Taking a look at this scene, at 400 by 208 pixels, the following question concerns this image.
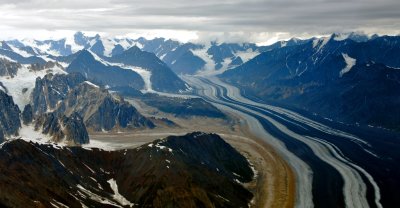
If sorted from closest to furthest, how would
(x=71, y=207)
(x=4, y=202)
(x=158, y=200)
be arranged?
(x=4, y=202)
(x=71, y=207)
(x=158, y=200)

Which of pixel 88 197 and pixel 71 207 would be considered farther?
pixel 88 197

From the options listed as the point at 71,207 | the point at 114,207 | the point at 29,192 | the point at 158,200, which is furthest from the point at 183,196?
the point at 29,192

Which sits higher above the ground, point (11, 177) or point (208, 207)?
point (11, 177)

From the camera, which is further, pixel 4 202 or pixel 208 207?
pixel 208 207

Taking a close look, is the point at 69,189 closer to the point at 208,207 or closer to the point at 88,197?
the point at 88,197

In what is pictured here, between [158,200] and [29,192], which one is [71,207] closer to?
[29,192]

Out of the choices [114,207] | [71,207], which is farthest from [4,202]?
[114,207]

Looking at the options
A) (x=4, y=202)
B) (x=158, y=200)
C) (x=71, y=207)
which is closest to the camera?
(x=4, y=202)
